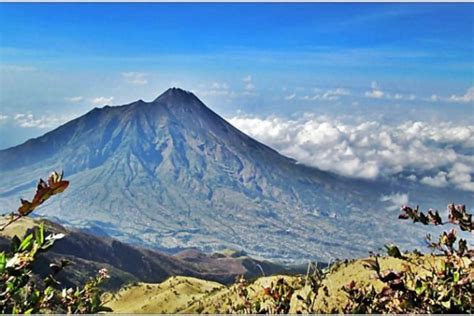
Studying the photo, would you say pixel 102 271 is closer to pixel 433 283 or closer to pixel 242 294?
pixel 242 294

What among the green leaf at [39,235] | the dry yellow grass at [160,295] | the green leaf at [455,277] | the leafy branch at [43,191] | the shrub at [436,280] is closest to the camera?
the leafy branch at [43,191]

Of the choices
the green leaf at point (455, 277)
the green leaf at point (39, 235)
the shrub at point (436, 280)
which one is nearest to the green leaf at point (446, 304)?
the shrub at point (436, 280)

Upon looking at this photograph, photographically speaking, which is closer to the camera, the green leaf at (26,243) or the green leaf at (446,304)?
the green leaf at (26,243)

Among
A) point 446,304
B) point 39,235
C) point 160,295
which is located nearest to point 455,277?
point 446,304

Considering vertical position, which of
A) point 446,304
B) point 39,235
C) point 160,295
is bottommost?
point 160,295

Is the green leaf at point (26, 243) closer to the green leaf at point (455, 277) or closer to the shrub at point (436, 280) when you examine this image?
the shrub at point (436, 280)

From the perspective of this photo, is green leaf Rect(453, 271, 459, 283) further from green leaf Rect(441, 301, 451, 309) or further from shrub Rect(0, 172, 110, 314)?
shrub Rect(0, 172, 110, 314)

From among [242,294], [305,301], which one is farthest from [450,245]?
[242,294]

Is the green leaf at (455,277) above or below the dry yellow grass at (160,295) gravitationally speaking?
above

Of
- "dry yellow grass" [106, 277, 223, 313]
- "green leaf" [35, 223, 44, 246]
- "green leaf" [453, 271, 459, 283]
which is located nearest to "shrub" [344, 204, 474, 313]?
"green leaf" [453, 271, 459, 283]

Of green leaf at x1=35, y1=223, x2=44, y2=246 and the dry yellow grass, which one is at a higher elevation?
green leaf at x1=35, y1=223, x2=44, y2=246

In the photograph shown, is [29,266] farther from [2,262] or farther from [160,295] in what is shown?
[160,295]
